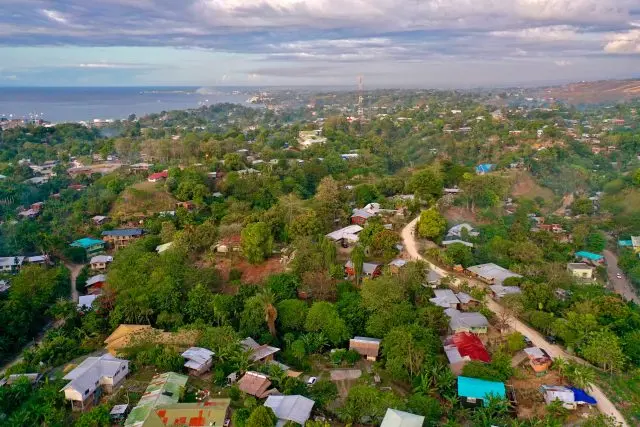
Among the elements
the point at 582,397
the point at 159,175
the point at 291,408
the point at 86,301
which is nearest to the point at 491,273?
the point at 582,397

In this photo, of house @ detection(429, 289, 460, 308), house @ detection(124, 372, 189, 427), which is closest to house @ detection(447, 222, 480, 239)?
house @ detection(429, 289, 460, 308)

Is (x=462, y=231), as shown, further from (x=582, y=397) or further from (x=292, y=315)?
(x=582, y=397)

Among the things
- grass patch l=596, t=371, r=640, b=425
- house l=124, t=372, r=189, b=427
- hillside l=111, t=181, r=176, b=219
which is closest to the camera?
house l=124, t=372, r=189, b=427

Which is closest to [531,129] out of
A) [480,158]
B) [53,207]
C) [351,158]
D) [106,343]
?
[480,158]

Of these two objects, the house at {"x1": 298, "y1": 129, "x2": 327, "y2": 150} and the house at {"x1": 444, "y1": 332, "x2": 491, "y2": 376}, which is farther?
the house at {"x1": 298, "y1": 129, "x2": 327, "y2": 150}

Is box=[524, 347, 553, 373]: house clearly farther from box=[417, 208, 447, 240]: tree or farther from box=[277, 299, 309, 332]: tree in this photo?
box=[417, 208, 447, 240]: tree
